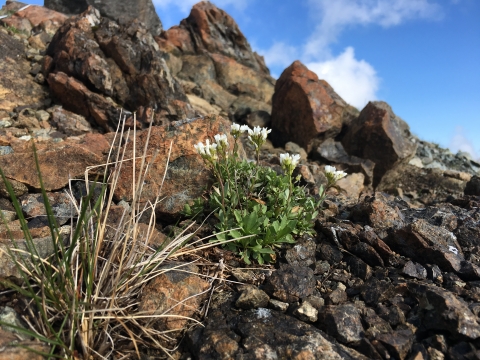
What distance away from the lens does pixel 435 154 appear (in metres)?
17.6

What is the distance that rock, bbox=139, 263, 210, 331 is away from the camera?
8.61ft

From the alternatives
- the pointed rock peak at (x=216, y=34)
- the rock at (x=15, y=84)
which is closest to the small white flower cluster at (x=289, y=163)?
the rock at (x=15, y=84)

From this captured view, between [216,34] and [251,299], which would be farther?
[216,34]

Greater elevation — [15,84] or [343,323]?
[15,84]

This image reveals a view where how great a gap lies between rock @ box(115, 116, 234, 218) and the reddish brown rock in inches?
285

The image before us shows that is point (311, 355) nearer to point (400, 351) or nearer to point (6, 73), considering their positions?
point (400, 351)

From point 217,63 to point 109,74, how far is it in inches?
362

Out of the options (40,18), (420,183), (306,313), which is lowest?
(306,313)

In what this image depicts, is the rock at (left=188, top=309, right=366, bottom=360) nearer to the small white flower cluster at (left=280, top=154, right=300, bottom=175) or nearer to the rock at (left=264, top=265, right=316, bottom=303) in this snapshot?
the rock at (left=264, top=265, right=316, bottom=303)

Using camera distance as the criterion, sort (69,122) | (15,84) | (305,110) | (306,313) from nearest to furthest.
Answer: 1. (306,313)
2. (69,122)
3. (15,84)
4. (305,110)

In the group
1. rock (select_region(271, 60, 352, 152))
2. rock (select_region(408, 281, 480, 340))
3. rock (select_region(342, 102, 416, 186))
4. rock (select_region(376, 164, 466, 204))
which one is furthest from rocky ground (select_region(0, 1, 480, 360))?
rock (select_region(271, 60, 352, 152))

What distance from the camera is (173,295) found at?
2.75 m

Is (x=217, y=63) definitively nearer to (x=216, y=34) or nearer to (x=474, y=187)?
(x=216, y=34)

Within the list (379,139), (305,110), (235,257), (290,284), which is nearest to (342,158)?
(379,139)
